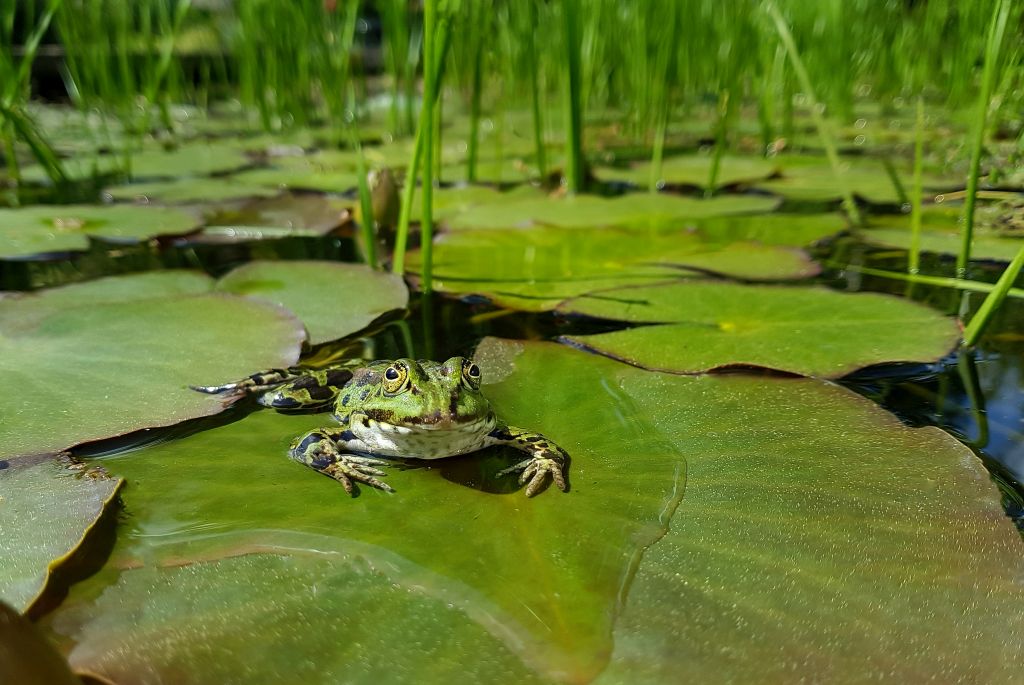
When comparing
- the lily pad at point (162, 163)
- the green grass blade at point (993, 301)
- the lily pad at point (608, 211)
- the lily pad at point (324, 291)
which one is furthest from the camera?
the lily pad at point (162, 163)

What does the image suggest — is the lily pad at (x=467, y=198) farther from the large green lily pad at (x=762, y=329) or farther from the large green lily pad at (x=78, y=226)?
the large green lily pad at (x=762, y=329)

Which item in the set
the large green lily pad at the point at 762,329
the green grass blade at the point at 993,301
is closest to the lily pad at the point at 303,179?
the large green lily pad at the point at 762,329

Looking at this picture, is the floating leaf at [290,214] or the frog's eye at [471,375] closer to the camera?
the frog's eye at [471,375]

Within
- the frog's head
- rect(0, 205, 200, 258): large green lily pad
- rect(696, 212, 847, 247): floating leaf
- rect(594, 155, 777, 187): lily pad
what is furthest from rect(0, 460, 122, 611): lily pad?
rect(594, 155, 777, 187): lily pad

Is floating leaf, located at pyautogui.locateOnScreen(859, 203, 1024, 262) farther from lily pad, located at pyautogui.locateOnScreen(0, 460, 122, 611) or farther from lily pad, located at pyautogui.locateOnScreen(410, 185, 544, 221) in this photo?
lily pad, located at pyautogui.locateOnScreen(0, 460, 122, 611)

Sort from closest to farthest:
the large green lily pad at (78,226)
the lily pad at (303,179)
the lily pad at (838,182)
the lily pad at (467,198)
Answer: the large green lily pad at (78,226) → the lily pad at (467,198) → the lily pad at (838,182) → the lily pad at (303,179)

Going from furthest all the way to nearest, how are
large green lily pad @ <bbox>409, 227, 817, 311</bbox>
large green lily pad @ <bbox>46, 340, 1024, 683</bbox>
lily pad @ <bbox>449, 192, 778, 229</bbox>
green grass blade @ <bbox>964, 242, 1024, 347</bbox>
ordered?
lily pad @ <bbox>449, 192, 778, 229</bbox> → large green lily pad @ <bbox>409, 227, 817, 311</bbox> → green grass blade @ <bbox>964, 242, 1024, 347</bbox> → large green lily pad @ <bbox>46, 340, 1024, 683</bbox>
